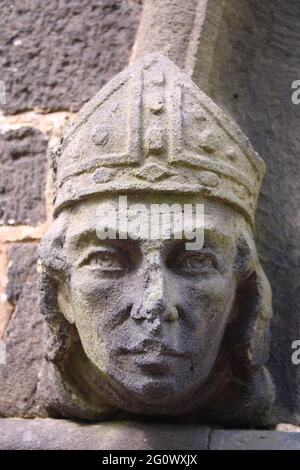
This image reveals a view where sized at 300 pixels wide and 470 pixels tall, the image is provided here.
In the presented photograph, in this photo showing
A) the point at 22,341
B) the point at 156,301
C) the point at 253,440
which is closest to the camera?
the point at 156,301

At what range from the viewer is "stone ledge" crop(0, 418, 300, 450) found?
1735mm

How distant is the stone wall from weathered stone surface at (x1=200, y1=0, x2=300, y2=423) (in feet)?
0.84

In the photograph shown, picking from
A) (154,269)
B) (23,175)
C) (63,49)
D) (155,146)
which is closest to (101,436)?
(154,269)

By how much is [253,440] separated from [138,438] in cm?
21

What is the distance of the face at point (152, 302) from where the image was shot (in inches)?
62.6

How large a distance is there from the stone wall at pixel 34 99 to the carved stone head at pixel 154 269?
29cm

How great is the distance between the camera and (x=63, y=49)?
2270 mm

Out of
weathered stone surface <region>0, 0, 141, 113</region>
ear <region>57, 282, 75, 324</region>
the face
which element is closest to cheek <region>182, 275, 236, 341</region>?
the face

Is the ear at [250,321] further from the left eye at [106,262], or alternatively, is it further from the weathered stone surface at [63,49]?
the weathered stone surface at [63,49]

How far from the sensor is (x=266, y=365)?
76.1 inches

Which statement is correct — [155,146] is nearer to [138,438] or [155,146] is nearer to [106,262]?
[106,262]

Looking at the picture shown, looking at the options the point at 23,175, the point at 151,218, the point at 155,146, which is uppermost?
the point at 23,175

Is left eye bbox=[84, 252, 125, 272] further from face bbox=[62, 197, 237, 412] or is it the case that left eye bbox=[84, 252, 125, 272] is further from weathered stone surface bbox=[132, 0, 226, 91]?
weathered stone surface bbox=[132, 0, 226, 91]
